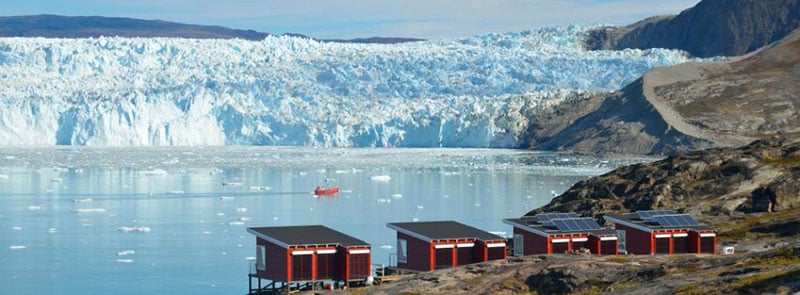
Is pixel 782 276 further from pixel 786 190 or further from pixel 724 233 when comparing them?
pixel 786 190

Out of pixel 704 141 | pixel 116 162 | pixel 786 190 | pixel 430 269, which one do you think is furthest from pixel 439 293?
pixel 704 141

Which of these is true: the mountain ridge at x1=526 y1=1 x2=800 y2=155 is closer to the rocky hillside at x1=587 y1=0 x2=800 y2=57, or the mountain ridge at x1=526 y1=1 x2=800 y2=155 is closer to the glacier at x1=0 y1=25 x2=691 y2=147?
the glacier at x1=0 y1=25 x2=691 y2=147

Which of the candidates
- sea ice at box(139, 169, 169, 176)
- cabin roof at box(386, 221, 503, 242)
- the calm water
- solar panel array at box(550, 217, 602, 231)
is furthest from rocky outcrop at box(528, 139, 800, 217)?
sea ice at box(139, 169, 169, 176)

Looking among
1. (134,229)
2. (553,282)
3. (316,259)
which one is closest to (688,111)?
(134,229)

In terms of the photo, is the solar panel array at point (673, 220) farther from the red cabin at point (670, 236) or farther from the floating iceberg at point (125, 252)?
the floating iceberg at point (125, 252)

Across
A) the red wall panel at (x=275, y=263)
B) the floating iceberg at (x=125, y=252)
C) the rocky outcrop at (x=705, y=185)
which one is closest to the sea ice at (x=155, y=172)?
the floating iceberg at (x=125, y=252)
